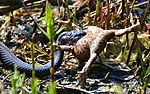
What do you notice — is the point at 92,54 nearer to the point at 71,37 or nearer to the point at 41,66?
the point at 71,37

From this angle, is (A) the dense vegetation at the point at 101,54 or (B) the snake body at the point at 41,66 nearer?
(A) the dense vegetation at the point at 101,54

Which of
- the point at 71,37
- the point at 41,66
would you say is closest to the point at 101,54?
the point at 71,37

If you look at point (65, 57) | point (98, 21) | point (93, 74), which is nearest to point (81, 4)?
point (98, 21)

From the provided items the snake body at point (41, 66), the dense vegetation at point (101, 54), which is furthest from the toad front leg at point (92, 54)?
the snake body at point (41, 66)

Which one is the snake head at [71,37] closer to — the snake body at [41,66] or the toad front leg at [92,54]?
the snake body at [41,66]

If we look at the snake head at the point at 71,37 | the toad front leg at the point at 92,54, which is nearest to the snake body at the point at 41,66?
the snake head at the point at 71,37

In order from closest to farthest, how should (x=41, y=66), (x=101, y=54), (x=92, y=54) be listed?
(x=92, y=54), (x=41, y=66), (x=101, y=54)

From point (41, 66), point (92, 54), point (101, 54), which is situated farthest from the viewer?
point (101, 54)

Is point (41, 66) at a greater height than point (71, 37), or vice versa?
point (71, 37)

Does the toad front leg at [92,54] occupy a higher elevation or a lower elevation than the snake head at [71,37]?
lower

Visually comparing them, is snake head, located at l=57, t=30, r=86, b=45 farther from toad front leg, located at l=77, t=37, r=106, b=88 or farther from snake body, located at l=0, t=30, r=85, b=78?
toad front leg, located at l=77, t=37, r=106, b=88

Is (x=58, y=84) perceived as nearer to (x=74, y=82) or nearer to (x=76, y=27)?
(x=74, y=82)
